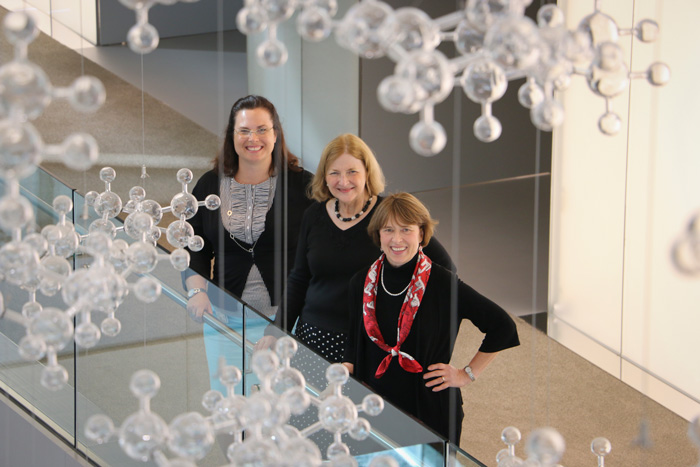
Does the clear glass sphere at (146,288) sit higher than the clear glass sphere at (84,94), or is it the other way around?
the clear glass sphere at (84,94)

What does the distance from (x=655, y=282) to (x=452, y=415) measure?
1.53 meters

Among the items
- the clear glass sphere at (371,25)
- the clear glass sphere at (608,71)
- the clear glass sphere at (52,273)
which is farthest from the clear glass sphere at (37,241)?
the clear glass sphere at (608,71)

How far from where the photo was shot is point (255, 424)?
1.04 meters

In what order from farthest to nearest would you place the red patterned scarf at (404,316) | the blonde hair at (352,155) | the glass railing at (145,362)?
the blonde hair at (352,155), the glass railing at (145,362), the red patterned scarf at (404,316)

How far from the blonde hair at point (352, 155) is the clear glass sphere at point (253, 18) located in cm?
202

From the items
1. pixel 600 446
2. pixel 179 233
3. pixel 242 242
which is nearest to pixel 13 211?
pixel 179 233

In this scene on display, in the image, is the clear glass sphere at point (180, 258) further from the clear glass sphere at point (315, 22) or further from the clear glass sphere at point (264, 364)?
the clear glass sphere at point (315, 22)

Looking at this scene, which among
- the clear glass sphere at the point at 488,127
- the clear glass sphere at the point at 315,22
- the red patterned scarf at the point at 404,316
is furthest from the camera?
the red patterned scarf at the point at 404,316

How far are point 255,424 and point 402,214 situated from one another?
184cm

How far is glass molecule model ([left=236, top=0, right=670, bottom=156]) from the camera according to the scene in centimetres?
83

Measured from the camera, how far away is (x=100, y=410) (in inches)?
135

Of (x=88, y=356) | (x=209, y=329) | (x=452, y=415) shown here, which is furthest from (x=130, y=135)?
(x=452, y=415)

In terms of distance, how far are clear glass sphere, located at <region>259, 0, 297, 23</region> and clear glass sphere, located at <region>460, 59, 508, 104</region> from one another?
191mm

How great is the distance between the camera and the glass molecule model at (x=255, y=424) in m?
0.99
